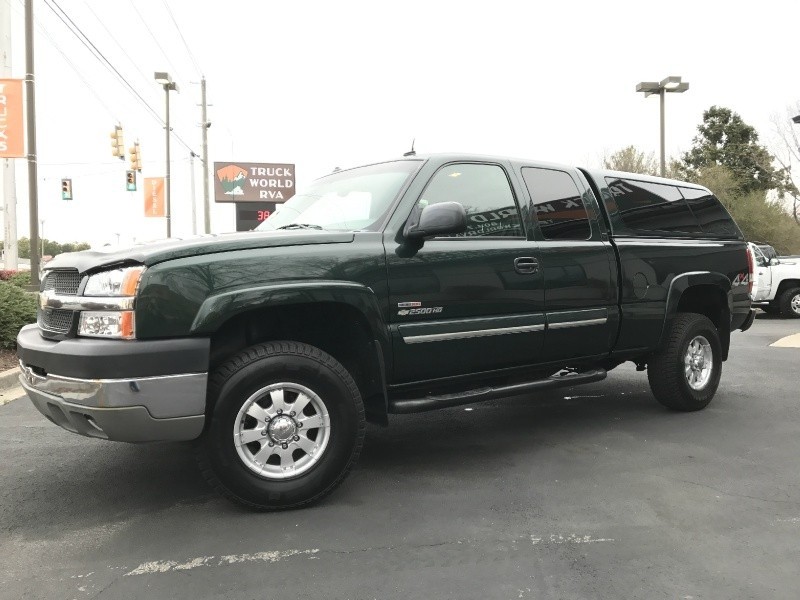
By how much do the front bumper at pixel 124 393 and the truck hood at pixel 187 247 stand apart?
392 millimetres

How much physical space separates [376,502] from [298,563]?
781 mm

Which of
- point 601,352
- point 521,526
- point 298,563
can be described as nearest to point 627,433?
point 601,352

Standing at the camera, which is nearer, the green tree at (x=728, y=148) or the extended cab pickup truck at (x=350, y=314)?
the extended cab pickup truck at (x=350, y=314)

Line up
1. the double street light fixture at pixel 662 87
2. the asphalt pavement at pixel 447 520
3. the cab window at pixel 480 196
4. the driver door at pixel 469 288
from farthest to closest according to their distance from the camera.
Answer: the double street light fixture at pixel 662 87, the cab window at pixel 480 196, the driver door at pixel 469 288, the asphalt pavement at pixel 447 520

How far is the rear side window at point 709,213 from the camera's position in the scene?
5.75 metres

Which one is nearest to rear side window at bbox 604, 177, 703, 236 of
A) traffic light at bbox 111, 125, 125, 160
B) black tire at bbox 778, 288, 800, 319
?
black tire at bbox 778, 288, 800, 319

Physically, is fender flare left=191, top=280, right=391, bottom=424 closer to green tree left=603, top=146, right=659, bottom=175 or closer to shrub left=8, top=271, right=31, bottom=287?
shrub left=8, top=271, right=31, bottom=287

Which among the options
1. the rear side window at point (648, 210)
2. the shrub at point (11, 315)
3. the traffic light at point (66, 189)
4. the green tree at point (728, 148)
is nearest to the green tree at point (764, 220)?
the green tree at point (728, 148)

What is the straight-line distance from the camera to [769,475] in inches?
157

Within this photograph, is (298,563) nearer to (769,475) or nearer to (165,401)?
(165,401)

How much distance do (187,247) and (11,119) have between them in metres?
11.0

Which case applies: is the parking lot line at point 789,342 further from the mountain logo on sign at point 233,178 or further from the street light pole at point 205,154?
the mountain logo on sign at point 233,178

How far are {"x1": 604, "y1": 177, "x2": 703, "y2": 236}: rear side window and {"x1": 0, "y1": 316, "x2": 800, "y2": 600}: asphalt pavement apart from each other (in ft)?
5.04

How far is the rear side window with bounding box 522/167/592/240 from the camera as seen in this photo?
14.9 feet
